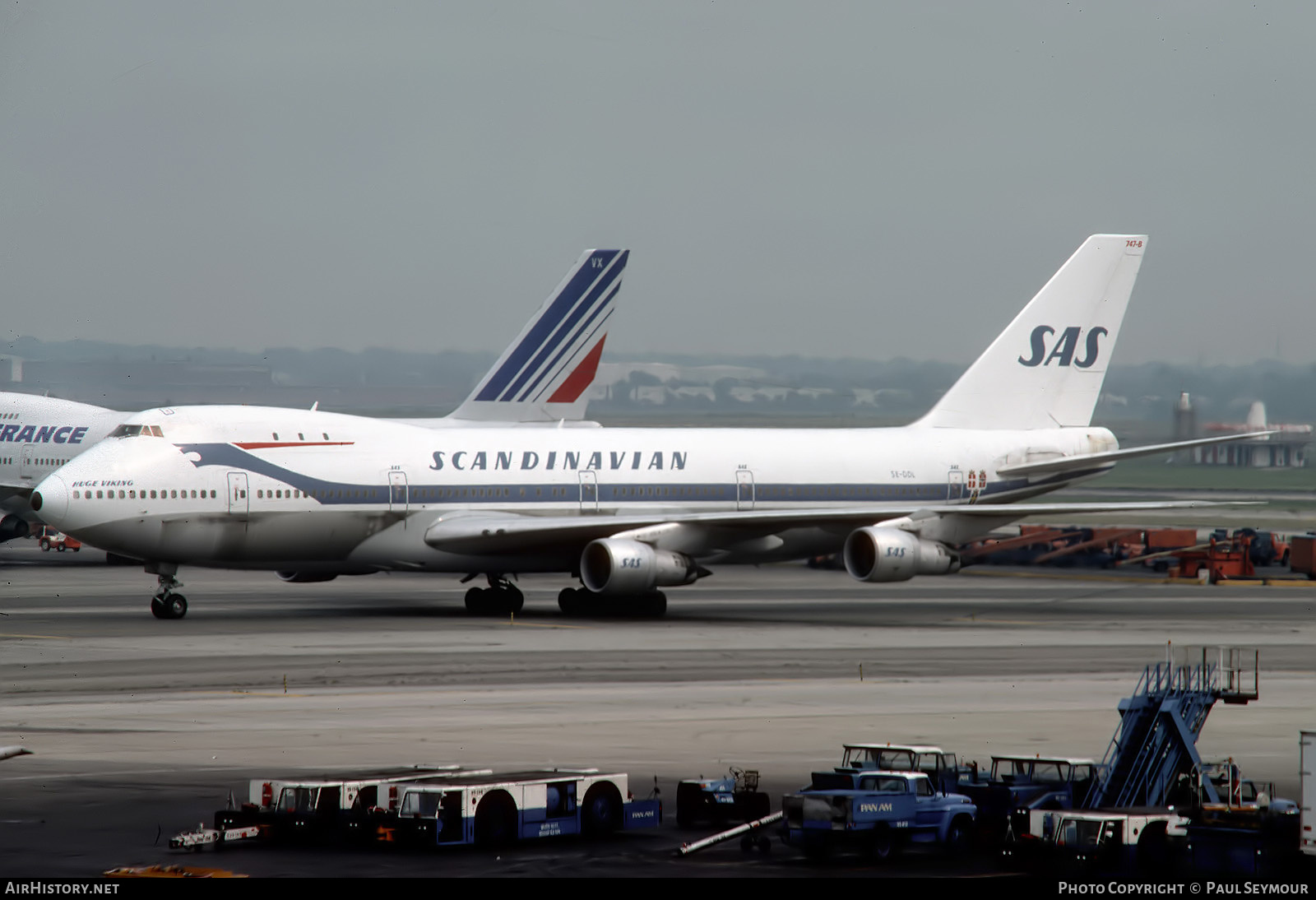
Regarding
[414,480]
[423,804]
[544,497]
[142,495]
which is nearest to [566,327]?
[544,497]

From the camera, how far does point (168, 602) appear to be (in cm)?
4084

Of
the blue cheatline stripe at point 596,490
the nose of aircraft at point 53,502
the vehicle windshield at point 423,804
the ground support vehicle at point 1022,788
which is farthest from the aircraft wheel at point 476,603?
the vehicle windshield at point 423,804

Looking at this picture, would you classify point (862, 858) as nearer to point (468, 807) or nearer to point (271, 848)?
point (468, 807)

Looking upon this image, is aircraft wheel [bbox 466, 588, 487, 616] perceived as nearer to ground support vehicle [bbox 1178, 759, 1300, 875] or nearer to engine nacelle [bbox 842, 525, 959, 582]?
engine nacelle [bbox 842, 525, 959, 582]

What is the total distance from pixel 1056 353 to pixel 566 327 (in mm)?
22112

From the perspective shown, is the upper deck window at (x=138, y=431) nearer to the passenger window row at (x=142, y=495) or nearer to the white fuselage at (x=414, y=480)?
the white fuselage at (x=414, y=480)

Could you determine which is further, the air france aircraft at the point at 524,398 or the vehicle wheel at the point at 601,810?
the air france aircraft at the point at 524,398

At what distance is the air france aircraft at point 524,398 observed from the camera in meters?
66.7

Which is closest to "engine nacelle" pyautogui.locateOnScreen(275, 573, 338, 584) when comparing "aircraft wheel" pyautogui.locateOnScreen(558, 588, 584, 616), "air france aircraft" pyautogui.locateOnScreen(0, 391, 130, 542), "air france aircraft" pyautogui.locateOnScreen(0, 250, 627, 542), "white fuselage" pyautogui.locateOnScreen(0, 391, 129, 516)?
"aircraft wheel" pyautogui.locateOnScreen(558, 588, 584, 616)

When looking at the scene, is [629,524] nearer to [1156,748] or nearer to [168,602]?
[168,602]

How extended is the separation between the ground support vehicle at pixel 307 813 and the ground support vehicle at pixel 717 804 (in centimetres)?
274

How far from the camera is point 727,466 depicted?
1783 inches

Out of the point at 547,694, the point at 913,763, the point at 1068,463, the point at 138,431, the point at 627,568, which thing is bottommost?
the point at 913,763

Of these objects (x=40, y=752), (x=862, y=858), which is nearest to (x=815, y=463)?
(x=40, y=752)
